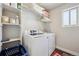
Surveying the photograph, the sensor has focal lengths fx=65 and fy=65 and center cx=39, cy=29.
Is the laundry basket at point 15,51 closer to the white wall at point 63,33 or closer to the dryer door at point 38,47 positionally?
the dryer door at point 38,47

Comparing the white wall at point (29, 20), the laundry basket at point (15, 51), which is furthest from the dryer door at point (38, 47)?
the white wall at point (29, 20)

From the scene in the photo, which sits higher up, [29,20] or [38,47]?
[29,20]

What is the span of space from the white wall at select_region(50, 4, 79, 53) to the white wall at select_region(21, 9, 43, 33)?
0.67 m

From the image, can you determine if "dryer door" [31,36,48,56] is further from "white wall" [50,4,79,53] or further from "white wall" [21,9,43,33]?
"white wall" [50,4,79,53]

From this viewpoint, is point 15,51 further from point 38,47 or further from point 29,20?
point 29,20

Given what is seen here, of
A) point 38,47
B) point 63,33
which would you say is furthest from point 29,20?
point 63,33

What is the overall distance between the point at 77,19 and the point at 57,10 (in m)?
0.83

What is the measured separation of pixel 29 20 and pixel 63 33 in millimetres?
1359

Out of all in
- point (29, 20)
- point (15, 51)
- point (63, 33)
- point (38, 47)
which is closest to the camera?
point (15, 51)

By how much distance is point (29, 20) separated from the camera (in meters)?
2.19

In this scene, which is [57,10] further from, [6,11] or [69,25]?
[6,11]

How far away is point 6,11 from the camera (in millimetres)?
1563

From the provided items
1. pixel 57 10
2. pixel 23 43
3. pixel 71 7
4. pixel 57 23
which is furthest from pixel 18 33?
pixel 71 7

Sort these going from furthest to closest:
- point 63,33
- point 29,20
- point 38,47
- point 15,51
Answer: point 63,33 → point 29,20 → point 38,47 → point 15,51
